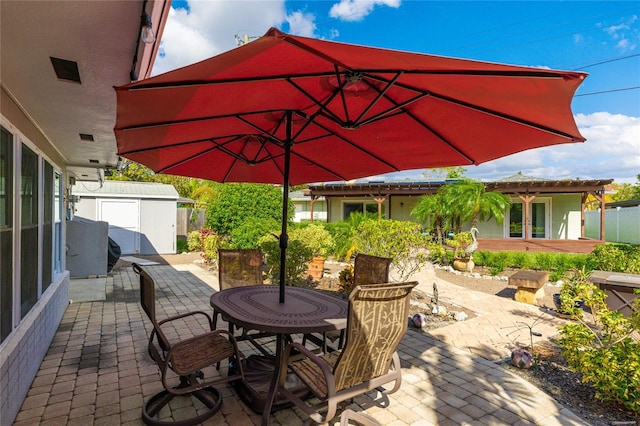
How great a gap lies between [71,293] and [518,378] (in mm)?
7876

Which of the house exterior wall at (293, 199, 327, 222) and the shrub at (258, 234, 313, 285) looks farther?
the house exterior wall at (293, 199, 327, 222)

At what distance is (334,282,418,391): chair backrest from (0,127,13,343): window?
8.92 ft

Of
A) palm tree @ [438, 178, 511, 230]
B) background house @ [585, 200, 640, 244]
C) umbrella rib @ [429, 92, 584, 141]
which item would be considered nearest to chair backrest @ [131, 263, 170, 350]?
umbrella rib @ [429, 92, 584, 141]

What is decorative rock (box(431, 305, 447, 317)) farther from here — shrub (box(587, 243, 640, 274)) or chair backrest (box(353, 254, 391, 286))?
shrub (box(587, 243, 640, 274))

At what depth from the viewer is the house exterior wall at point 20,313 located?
9.09ft

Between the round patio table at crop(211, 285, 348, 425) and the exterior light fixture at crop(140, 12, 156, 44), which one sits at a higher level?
the exterior light fixture at crop(140, 12, 156, 44)

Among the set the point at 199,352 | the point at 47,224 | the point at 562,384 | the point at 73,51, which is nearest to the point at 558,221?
the point at 562,384

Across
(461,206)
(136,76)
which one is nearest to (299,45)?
(136,76)

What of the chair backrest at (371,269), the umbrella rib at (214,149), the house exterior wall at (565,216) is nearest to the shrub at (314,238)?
the chair backrest at (371,269)

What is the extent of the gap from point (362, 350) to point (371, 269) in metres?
1.98

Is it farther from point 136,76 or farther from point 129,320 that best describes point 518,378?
point 129,320

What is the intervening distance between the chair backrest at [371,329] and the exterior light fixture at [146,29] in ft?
5.76

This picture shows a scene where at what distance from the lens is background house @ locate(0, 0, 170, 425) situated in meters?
1.81

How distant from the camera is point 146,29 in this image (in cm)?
172
